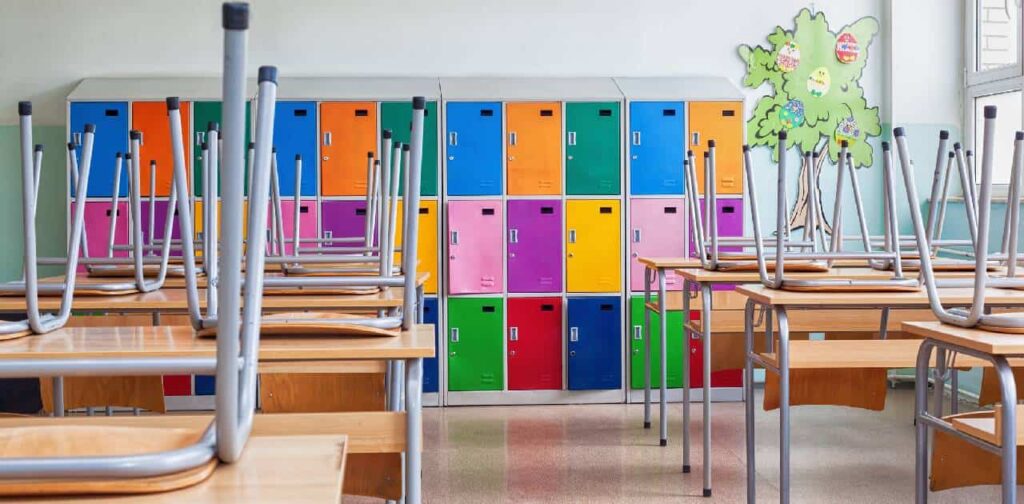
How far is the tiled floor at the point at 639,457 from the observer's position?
3.70 meters

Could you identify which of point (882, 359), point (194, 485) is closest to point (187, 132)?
point (882, 359)

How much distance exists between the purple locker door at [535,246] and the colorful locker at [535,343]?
0.29 ft

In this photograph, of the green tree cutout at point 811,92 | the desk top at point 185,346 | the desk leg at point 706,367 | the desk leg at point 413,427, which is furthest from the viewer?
the green tree cutout at point 811,92

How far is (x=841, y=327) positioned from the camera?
4312 millimetres

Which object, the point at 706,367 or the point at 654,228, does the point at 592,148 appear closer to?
the point at 654,228

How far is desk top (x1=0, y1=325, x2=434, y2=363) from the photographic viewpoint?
1640mm

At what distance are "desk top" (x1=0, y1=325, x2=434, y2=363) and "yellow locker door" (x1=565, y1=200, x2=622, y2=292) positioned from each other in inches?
152

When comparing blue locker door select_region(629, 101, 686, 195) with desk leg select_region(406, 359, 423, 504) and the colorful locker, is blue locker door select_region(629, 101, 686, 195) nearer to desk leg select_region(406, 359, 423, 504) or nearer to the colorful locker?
the colorful locker

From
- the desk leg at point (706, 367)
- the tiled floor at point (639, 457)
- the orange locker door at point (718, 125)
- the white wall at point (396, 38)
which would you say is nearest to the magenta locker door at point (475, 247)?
the tiled floor at point (639, 457)

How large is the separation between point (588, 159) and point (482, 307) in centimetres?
100

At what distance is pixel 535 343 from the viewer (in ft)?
19.1

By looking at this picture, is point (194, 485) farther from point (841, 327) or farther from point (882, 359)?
point (841, 327)

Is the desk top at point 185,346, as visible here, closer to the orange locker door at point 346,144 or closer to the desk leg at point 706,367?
the desk leg at point 706,367

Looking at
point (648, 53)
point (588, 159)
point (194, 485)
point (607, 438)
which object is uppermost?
point (648, 53)
